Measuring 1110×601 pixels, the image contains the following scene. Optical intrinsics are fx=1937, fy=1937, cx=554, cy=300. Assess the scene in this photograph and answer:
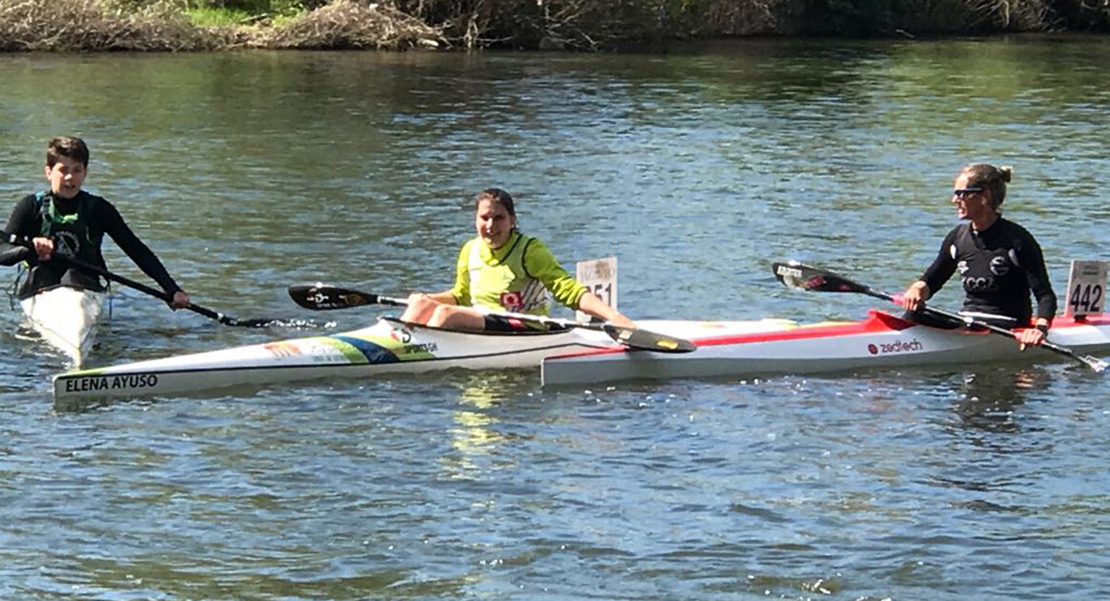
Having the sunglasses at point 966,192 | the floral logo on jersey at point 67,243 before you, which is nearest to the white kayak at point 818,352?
the sunglasses at point 966,192

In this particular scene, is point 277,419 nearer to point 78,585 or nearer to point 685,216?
point 78,585

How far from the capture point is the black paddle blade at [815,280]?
1370 centimetres

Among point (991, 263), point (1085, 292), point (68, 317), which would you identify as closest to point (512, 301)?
point (68, 317)

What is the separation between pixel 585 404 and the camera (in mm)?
12109

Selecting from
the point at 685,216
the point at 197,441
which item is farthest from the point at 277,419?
the point at 685,216

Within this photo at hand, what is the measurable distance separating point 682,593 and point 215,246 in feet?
32.8

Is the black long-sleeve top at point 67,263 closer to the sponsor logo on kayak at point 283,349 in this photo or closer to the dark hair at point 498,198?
the sponsor logo on kayak at point 283,349

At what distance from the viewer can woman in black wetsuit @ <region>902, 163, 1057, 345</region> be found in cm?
1262

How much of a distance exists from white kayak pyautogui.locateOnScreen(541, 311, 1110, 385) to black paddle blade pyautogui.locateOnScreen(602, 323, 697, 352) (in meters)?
0.08

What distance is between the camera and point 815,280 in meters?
13.8

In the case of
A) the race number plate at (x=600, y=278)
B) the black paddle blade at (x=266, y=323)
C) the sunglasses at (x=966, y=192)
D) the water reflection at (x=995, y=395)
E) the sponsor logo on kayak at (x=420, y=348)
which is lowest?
the water reflection at (x=995, y=395)

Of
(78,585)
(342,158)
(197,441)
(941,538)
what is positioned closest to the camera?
(78,585)

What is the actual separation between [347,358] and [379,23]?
28029 millimetres

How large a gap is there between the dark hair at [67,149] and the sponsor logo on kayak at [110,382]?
1.98 m
